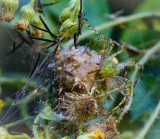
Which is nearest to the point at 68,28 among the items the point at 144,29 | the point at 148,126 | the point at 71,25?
the point at 71,25

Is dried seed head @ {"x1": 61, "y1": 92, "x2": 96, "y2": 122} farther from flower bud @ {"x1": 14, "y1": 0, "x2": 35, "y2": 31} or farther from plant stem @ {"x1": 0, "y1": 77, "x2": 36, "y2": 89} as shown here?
plant stem @ {"x1": 0, "y1": 77, "x2": 36, "y2": 89}

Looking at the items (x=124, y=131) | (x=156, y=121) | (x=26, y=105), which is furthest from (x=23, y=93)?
(x=156, y=121)

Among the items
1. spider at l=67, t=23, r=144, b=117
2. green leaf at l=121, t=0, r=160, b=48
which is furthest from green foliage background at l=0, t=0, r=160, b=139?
spider at l=67, t=23, r=144, b=117

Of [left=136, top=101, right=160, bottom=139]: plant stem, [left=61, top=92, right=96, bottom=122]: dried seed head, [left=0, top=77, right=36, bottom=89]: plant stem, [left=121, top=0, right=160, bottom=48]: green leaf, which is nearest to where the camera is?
[left=61, top=92, right=96, bottom=122]: dried seed head

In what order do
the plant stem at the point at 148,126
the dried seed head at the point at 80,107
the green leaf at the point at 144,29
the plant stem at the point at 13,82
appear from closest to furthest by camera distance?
the dried seed head at the point at 80,107 → the plant stem at the point at 148,126 → the plant stem at the point at 13,82 → the green leaf at the point at 144,29

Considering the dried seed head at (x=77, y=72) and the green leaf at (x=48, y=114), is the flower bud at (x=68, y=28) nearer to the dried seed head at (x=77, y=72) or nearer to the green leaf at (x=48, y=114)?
the dried seed head at (x=77, y=72)

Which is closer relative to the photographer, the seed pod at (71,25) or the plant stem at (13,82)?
the seed pod at (71,25)

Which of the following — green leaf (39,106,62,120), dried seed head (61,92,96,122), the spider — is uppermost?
the spider

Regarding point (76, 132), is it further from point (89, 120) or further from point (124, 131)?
point (124, 131)

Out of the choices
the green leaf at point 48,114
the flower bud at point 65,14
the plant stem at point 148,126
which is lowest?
the plant stem at point 148,126

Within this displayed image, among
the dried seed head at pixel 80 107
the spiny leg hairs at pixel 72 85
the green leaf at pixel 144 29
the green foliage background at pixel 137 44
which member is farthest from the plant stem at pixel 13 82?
the green leaf at pixel 144 29
